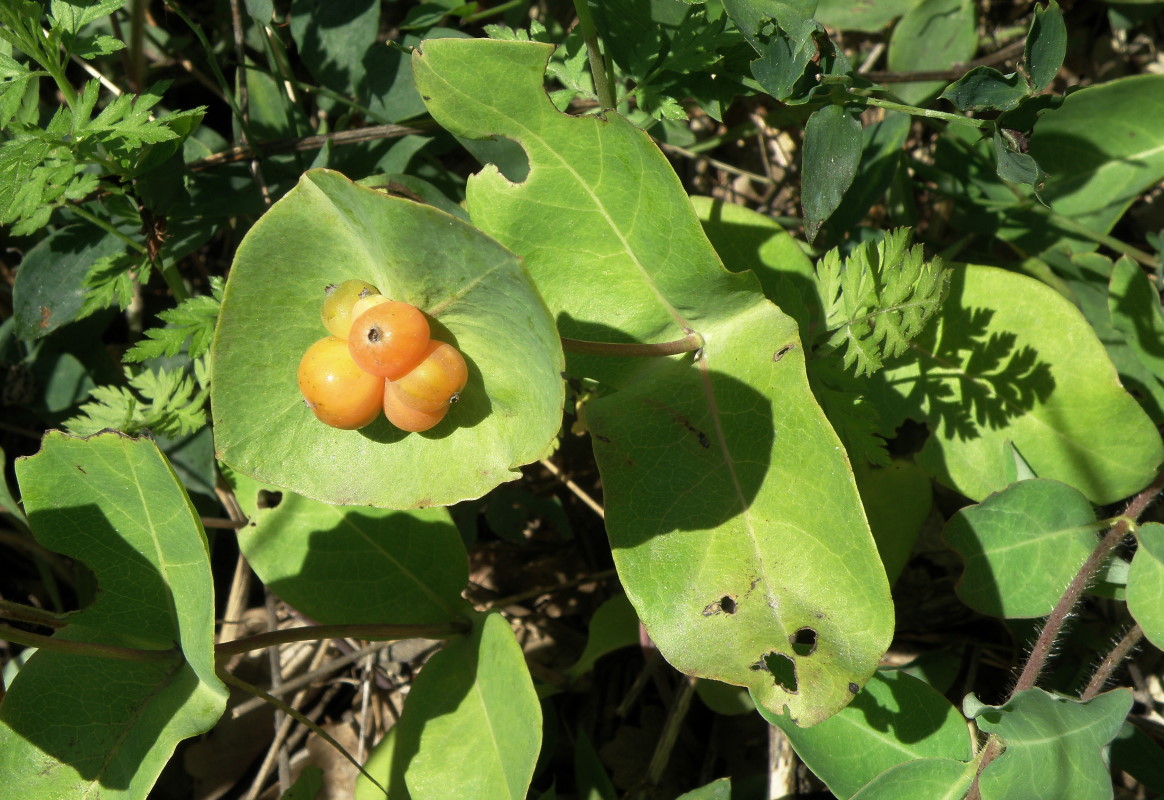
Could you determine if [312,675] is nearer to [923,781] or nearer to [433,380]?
[433,380]

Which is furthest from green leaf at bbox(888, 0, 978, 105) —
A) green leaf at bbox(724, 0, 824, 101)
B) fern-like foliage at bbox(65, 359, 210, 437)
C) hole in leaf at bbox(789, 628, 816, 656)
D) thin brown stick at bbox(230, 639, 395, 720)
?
thin brown stick at bbox(230, 639, 395, 720)

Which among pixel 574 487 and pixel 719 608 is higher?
pixel 719 608

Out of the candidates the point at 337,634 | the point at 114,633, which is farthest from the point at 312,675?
the point at 114,633

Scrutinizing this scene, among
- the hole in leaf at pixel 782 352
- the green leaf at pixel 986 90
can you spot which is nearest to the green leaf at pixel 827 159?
the green leaf at pixel 986 90

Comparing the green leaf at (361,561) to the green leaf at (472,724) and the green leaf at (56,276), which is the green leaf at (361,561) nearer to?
the green leaf at (472,724)

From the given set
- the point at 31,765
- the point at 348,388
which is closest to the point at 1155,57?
the point at 348,388

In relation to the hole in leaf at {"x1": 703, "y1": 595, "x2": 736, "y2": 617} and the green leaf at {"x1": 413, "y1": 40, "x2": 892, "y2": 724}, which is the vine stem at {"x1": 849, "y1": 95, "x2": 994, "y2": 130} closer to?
the green leaf at {"x1": 413, "y1": 40, "x2": 892, "y2": 724}
